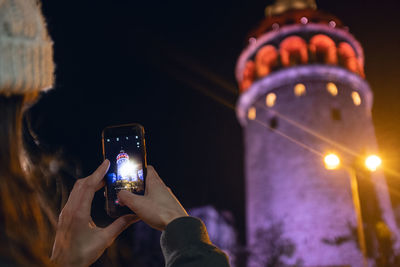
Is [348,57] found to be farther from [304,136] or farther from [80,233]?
[80,233]

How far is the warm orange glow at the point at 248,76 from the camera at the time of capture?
35153mm

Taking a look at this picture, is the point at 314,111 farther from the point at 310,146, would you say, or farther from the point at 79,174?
the point at 79,174

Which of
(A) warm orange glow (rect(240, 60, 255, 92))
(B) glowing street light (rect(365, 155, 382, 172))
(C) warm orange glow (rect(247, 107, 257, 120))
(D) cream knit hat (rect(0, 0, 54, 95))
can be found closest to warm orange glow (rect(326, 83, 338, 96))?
(C) warm orange glow (rect(247, 107, 257, 120))

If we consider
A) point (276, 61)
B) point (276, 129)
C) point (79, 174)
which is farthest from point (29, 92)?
point (276, 61)

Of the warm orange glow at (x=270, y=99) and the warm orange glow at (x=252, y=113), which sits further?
the warm orange glow at (x=252, y=113)

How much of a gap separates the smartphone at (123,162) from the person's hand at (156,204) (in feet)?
1.45

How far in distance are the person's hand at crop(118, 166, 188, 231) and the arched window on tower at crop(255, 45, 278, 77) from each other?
3221 centimetres

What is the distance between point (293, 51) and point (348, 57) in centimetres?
427

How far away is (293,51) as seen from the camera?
33.9m

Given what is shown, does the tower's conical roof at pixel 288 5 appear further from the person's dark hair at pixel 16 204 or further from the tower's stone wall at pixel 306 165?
the person's dark hair at pixel 16 204

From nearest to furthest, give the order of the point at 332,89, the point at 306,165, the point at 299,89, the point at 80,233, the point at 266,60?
the point at 80,233 → the point at 306,165 → the point at 332,89 → the point at 299,89 → the point at 266,60

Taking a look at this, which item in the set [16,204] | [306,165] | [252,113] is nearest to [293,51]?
[252,113]

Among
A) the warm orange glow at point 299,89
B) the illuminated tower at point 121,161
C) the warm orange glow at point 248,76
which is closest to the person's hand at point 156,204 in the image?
the illuminated tower at point 121,161

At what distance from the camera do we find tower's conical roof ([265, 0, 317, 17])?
3638cm
